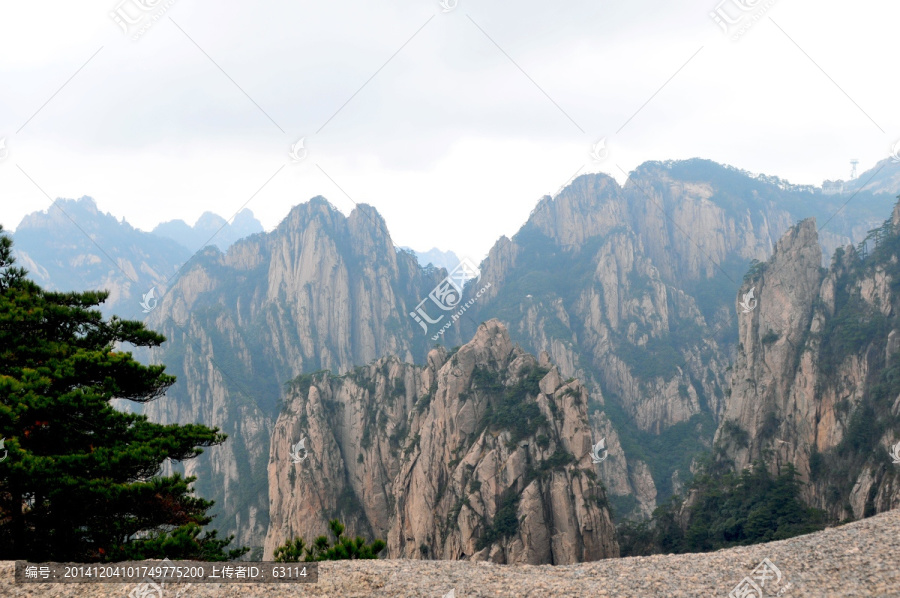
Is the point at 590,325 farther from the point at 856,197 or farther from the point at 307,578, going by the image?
the point at 307,578

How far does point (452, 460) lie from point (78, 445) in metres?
38.9

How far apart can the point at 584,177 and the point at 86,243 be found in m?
165

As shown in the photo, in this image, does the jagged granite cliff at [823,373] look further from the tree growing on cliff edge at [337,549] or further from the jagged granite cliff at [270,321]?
the jagged granite cliff at [270,321]

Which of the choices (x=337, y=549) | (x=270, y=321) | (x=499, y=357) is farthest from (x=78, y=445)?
(x=270, y=321)

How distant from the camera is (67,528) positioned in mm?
15516

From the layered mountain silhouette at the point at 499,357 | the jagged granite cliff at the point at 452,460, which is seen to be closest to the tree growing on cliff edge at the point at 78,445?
the jagged granite cliff at the point at 452,460

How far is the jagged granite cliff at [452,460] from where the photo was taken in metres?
43.7

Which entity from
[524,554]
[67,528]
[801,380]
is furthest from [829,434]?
[67,528]

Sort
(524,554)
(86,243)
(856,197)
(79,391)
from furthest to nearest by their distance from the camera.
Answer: (86,243)
(856,197)
(524,554)
(79,391)

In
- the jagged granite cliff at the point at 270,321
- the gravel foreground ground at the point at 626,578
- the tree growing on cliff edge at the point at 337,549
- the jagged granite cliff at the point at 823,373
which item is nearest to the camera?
the gravel foreground ground at the point at 626,578

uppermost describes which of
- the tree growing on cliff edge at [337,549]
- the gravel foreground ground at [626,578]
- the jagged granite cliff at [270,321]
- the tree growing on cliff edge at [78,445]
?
the jagged granite cliff at [270,321]

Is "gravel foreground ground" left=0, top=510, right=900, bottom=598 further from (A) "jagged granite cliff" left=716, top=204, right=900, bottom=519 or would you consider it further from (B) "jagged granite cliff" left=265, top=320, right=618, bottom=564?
(B) "jagged granite cliff" left=265, top=320, right=618, bottom=564

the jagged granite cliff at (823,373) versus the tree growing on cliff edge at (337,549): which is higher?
the jagged granite cliff at (823,373)

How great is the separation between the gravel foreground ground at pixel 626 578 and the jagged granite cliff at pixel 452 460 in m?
28.7
